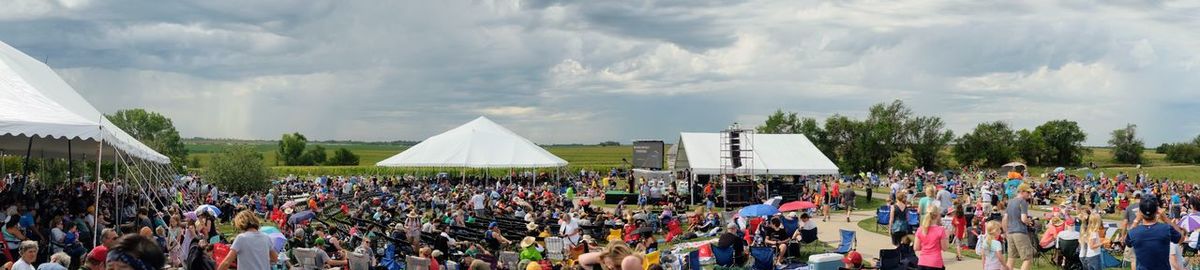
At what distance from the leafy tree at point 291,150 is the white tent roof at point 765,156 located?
292 ft

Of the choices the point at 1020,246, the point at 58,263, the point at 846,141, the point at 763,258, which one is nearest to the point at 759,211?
the point at 763,258

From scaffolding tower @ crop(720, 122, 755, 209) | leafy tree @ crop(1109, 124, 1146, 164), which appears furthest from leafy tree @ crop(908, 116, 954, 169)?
scaffolding tower @ crop(720, 122, 755, 209)

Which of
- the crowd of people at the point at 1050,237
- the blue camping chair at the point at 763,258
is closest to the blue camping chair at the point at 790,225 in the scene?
the crowd of people at the point at 1050,237

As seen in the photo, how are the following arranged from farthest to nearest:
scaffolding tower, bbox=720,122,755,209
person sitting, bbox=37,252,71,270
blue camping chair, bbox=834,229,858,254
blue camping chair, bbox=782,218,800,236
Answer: scaffolding tower, bbox=720,122,755,209
blue camping chair, bbox=782,218,800,236
blue camping chair, bbox=834,229,858,254
person sitting, bbox=37,252,71,270

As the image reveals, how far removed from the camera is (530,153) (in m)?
38.7

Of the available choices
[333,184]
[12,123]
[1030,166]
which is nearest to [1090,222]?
[12,123]

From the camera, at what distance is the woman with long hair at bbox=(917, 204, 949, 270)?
9523 millimetres

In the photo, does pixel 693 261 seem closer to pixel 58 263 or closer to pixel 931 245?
pixel 931 245

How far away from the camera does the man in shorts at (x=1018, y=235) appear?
1028 centimetres

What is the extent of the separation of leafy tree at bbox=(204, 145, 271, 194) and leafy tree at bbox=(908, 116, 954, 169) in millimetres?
59511

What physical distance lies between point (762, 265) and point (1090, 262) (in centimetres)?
408

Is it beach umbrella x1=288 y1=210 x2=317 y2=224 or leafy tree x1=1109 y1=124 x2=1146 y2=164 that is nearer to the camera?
beach umbrella x1=288 y1=210 x2=317 y2=224

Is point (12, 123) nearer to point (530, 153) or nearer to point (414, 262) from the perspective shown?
point (414, 262)

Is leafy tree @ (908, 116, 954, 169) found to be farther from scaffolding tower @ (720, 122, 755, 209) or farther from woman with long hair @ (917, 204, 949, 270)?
woman with long hair @ (917, 204, 949, 270)
